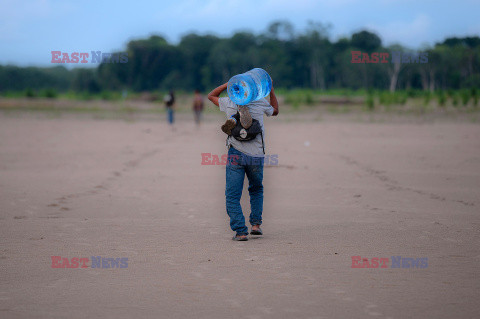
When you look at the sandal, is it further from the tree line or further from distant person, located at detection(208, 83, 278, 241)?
the tree line

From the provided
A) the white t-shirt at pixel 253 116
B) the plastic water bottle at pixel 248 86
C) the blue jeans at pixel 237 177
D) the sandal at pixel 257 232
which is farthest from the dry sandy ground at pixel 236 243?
the plastic water bottle at pixel 248 86

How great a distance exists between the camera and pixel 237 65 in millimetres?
97812

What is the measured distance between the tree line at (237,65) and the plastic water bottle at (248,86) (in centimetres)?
5079

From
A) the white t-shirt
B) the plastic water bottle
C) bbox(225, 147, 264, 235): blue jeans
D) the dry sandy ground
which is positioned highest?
the plastic water bottle

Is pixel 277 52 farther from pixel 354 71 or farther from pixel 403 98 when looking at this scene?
pixel 403 98

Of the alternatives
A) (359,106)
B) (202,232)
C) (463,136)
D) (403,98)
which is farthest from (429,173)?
(359,106)

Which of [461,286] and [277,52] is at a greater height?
[277,52]

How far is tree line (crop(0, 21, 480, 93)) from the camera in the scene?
83.2 meters

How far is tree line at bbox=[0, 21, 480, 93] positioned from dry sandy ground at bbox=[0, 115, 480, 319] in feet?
148

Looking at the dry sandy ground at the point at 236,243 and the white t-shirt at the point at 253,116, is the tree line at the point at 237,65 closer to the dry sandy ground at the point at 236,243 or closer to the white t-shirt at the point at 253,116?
the dry sandy ground at the point at 236,243

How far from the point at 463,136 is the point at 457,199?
1438 cm

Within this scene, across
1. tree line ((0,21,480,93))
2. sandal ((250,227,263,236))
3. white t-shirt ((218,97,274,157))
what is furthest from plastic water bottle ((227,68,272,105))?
tree line ((0,21,480,93))

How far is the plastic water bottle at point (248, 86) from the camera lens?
22.2 feet

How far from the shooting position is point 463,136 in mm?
23781
